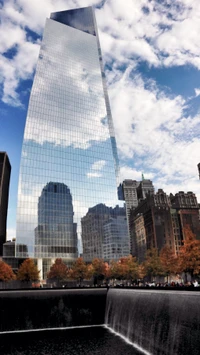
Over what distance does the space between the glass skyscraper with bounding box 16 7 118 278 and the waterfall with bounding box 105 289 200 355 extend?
6534 centimetres

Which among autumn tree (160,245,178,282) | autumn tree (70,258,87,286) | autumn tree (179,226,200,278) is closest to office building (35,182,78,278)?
autumn tree (70,258,87,286)

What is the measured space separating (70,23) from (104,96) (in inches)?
2169

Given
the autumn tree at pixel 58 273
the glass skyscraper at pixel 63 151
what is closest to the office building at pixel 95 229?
the glass skyscraper at pixel 63 151

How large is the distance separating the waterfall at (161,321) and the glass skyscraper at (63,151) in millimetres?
65338

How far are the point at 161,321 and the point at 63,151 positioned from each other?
8905 cm

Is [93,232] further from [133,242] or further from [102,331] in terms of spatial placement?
[133,242]

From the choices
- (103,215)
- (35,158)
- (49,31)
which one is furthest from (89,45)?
(103,215)

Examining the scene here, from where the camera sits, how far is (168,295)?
22.6 m

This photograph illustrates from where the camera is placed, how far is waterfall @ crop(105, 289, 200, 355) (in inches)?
711

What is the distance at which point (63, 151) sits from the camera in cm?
10675

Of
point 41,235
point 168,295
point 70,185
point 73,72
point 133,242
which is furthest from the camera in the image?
point 133,242

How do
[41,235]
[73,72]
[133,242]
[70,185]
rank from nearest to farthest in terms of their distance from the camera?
1. [41,235]
2. [70,185]
3. [73,72]
4. [133,242]

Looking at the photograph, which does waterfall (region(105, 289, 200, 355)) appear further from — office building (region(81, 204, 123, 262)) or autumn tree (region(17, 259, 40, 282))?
office building (region(81, 204, 123, 262))

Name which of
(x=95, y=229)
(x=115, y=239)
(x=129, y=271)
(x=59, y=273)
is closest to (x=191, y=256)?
(x=129, y=271)
